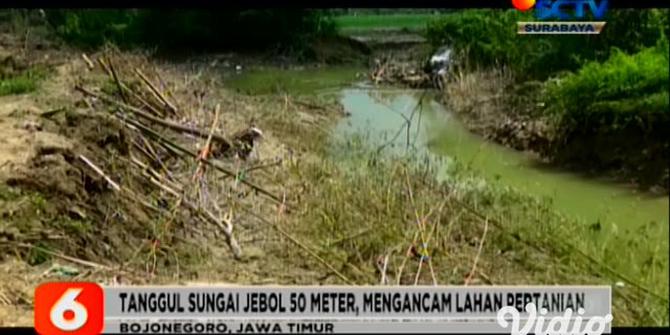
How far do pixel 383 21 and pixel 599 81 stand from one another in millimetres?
1211

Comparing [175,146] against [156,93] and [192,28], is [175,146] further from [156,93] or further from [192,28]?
[192,28]

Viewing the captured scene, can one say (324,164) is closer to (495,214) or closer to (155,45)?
(495,214)

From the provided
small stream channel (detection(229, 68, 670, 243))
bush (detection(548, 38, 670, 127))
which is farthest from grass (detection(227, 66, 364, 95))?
bush (detection(548, 38, 670, 127))

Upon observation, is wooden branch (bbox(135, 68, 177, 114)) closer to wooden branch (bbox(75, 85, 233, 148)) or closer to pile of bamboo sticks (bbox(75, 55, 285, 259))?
pile of bamboo sticks (bbox(75, 55, 285, 259))

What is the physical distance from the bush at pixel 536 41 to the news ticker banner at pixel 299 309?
2.20 m

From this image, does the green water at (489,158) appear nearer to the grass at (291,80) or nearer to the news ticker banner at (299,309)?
the grass at (291,80)

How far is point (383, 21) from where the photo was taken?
336 cm

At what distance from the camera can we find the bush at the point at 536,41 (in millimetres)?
4234

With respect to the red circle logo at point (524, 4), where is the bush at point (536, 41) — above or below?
below

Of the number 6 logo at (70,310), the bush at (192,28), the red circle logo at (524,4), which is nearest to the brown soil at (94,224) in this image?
the number 6 logo at (70,310)

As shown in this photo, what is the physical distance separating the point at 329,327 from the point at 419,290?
0.27m

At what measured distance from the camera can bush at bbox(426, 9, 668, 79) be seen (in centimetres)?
423

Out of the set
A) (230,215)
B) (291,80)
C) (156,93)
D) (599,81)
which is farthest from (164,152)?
(599,81)

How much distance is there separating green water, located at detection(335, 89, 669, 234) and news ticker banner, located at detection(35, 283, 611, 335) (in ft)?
2.79
